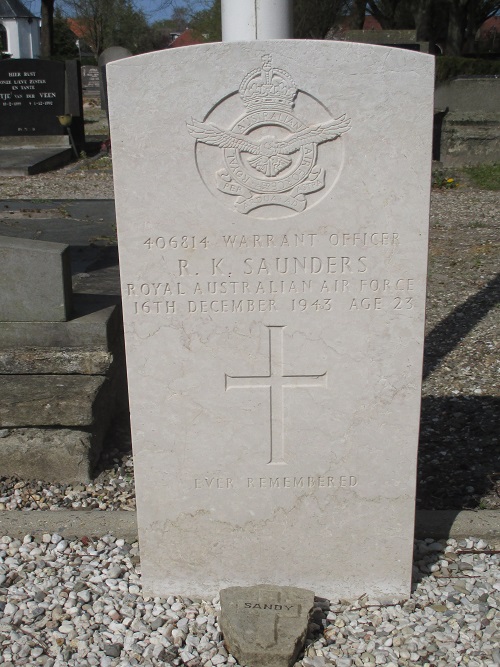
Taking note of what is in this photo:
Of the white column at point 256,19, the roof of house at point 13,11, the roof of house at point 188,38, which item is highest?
the roof of house at point 13,11

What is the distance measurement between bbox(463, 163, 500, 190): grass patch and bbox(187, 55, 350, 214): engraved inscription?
411 inches

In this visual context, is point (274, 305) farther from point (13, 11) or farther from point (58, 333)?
point (13, 11)

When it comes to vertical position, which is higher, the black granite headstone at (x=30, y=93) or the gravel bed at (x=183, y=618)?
the black granite headstone at (x=30, y=93)

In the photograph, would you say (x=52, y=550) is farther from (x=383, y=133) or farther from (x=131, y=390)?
(x=383, y=133)

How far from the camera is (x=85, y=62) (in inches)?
1662

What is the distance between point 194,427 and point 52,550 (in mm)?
971

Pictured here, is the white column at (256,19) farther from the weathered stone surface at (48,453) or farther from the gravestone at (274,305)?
the weathered stone surface at (48,453)

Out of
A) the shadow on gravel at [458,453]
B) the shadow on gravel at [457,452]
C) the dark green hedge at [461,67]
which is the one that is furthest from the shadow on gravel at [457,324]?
the dark green hedge at [461,67]

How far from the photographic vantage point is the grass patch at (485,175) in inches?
474

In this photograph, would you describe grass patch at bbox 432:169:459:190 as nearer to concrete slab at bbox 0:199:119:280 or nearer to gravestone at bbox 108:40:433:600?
concrete slab at bbox 0:199:119:280

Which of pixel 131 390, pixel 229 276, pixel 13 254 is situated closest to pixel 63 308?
pixel 13 254

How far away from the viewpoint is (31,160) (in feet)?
45.1

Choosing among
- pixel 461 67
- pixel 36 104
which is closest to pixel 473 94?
pixel 461 67

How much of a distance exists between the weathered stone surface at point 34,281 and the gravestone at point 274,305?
3.50 ft
